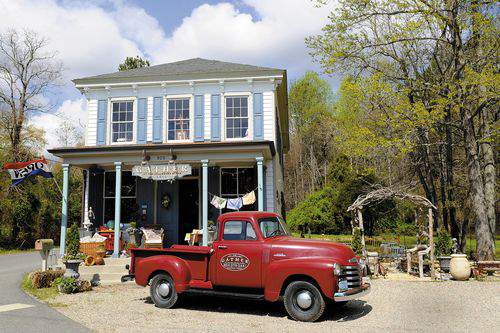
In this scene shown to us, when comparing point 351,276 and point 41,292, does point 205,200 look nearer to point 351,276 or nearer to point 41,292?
point 41,292

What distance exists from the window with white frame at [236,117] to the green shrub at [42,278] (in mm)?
7991

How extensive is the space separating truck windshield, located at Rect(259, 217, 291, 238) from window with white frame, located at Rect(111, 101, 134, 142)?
9948 mm

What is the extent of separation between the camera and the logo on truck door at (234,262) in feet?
25.3

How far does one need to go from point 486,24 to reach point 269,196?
9.87 metres

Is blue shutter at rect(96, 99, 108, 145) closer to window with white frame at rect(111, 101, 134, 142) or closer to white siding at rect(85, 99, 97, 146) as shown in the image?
white siding at rect(85, 99, 97, 146)

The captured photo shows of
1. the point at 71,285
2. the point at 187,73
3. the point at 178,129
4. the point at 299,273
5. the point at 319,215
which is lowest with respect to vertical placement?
the point at 71,285

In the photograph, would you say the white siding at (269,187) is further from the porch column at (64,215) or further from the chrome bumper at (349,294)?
the chrome bumper at (349,294)

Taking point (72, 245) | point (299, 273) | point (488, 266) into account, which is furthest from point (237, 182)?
point (299, 273)

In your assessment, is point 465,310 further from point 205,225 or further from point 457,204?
point 457,204

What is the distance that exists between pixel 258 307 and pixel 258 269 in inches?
53.7

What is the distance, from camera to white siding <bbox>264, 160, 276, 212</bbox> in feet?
51.3

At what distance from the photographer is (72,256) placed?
1189 centimetres

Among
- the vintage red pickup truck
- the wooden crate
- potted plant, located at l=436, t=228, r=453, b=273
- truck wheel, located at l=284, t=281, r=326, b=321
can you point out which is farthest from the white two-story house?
truck wheel, located at l=284, t=281, r=326, b=321

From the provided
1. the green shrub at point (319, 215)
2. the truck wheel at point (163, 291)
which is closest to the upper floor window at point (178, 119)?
the truck wheel at point (163, 291)
